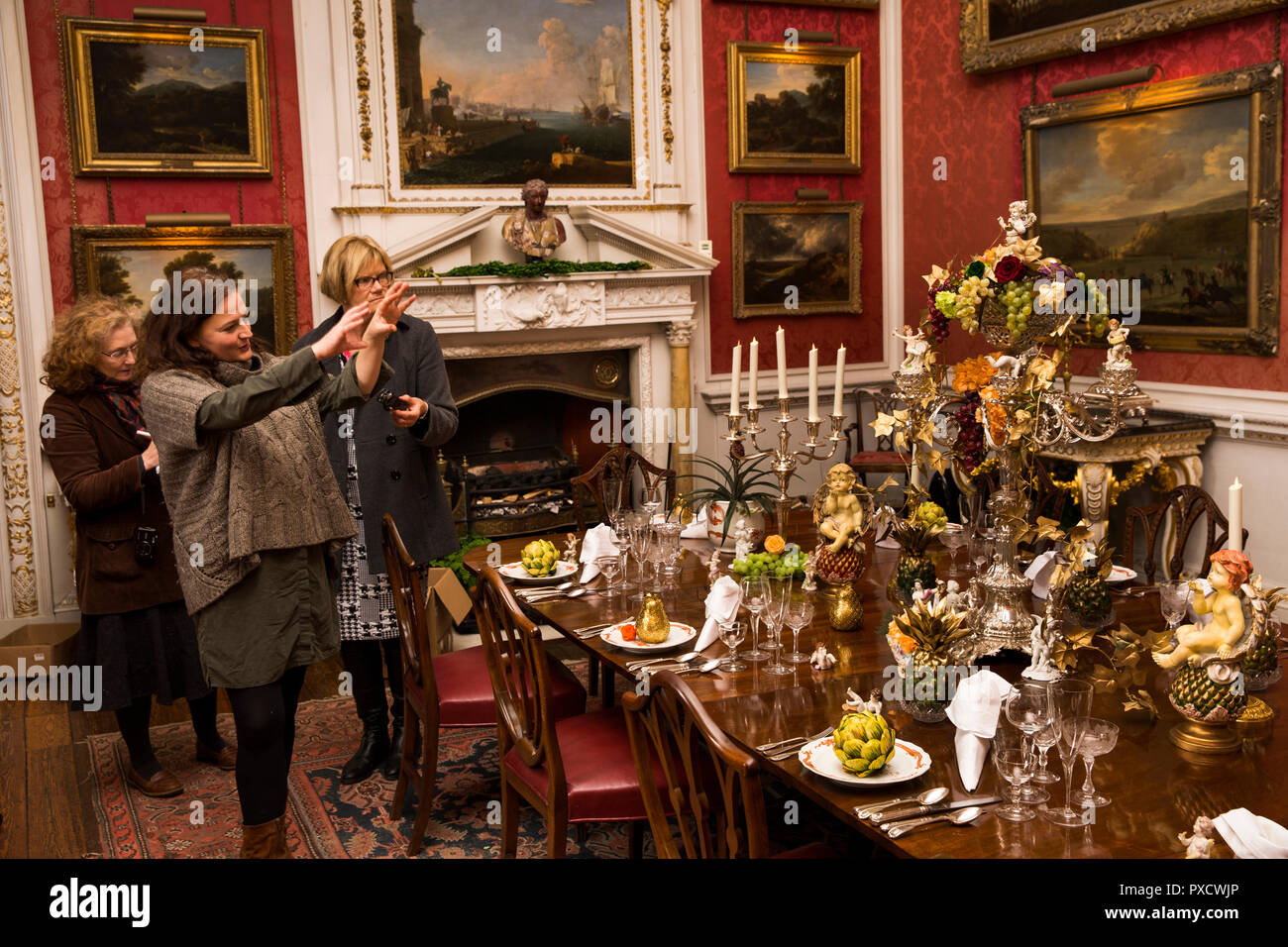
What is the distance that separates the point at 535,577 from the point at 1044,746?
6.31ft

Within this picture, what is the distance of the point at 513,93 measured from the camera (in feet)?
21.2

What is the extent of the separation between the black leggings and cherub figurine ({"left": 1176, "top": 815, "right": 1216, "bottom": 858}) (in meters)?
2.06

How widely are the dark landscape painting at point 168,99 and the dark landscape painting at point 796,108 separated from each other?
3.00 m

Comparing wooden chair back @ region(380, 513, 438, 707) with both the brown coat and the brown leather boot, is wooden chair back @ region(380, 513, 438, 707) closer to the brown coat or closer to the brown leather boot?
the brown leather boot

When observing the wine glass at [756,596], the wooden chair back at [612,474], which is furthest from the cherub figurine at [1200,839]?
the wooden chair back at [612,474]

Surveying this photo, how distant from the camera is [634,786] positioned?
9.28ft

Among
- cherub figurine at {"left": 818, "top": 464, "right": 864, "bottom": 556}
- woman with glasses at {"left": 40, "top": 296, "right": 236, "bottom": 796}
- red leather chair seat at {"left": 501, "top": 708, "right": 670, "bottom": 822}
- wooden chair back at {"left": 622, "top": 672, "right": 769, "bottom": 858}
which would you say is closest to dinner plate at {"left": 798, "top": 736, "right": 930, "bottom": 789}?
wooden chair back at {"left": 622, "top": 672, "right": 769, "bottom": 858}

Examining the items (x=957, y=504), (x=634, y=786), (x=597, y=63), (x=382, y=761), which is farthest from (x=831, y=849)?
(x=597, y=63)

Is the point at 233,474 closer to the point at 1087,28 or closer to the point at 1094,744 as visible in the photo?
the point at 1094,744

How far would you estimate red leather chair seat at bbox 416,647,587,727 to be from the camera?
11.4 ft

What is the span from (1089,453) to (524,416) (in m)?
3.33

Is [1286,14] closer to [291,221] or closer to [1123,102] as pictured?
[1123,102]

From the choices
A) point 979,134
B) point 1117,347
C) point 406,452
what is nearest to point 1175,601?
point 1117,347

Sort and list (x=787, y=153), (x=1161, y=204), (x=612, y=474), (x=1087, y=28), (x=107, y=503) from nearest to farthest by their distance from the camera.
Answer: (x=107, y=503) < (x=612, y=474) < (x=1161, y=204) < (x=1087, y=28) < (x=787, y=153)
